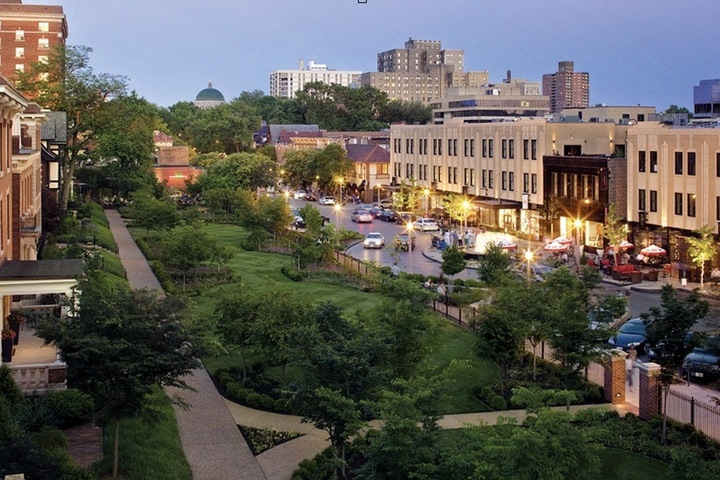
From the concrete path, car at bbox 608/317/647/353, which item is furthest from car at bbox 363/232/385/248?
the concrete path

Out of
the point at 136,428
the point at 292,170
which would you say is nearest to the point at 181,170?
the point at 292,170

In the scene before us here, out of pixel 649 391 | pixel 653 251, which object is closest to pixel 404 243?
pixel 653 251

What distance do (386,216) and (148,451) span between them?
7232 cm

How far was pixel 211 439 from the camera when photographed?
84.7 feet

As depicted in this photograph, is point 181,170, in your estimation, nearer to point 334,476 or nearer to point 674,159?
point 674,159

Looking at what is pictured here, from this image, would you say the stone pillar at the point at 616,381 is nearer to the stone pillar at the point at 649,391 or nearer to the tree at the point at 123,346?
the stone pillar at the point at 649,391

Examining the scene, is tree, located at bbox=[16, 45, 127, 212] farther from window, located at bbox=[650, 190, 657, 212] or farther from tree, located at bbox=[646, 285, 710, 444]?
tree, located at bbox=[646, 285, 710, 444]

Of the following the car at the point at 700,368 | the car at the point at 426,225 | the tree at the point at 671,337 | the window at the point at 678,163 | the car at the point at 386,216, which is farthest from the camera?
the car at the point at 386,216

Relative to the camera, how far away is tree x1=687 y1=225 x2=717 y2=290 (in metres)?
53.2

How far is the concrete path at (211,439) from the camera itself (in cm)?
2341

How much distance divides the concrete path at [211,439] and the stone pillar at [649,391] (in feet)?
38.6

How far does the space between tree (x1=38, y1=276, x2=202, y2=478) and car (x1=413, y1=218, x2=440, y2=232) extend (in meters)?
62.3

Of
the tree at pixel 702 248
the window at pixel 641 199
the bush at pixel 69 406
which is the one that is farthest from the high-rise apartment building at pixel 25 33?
the bush at pixel 69 406

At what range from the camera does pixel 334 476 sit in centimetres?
2234
